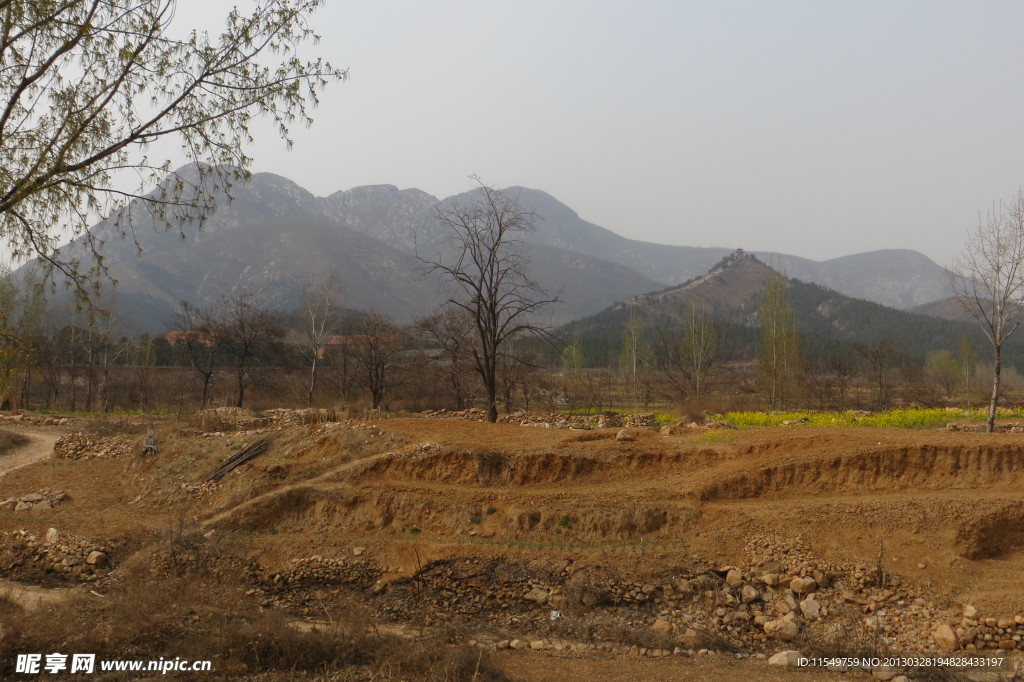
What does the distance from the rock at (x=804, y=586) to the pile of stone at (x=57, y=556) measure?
12.2 metres

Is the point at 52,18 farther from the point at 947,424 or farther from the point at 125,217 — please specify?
the point at 947,424

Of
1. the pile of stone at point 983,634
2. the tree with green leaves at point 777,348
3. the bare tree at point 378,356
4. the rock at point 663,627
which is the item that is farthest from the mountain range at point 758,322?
the rock at point 663,627

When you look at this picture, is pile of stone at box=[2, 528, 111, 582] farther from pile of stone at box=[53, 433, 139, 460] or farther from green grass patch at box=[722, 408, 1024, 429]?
green grass patch at box=[722, 408, 1024, 429]

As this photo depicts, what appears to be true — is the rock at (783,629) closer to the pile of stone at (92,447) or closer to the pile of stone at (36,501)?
the pile of stone at (36,501)

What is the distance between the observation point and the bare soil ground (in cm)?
898

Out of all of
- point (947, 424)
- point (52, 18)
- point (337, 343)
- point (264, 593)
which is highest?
point (52, 18)

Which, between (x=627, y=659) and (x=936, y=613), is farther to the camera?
(x=936, y=613)

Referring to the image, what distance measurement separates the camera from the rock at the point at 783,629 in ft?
28.6

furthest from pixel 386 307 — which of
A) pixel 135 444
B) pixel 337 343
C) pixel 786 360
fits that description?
pixel 135 444

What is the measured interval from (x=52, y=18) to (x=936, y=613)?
46.4 ft

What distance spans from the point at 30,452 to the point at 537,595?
18.2 m

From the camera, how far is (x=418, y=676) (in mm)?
6270

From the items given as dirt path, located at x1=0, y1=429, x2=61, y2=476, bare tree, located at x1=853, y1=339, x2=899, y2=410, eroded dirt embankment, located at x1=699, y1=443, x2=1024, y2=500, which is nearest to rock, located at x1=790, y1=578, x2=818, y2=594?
eroded dirt embankment, located at x1=699, y1=443, x2=1024, y2=500

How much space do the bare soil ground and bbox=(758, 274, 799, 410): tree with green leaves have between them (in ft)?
68.3
